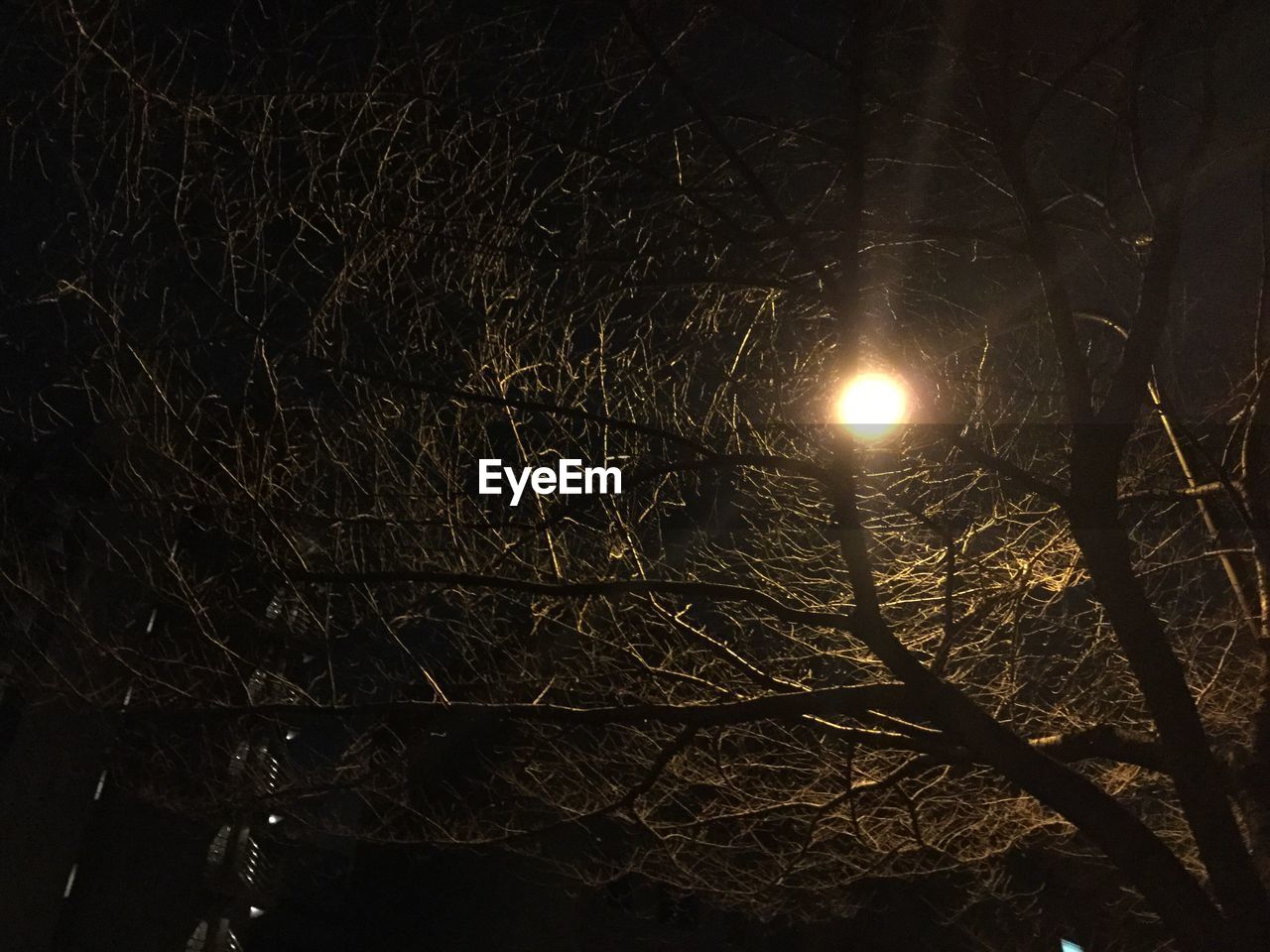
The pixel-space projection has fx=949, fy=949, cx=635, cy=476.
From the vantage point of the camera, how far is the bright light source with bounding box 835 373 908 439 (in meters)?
5.14

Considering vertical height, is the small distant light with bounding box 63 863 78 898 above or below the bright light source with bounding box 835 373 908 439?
below

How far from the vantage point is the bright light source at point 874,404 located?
514cm

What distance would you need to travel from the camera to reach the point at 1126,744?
4.57 m

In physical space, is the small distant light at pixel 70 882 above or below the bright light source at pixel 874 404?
below

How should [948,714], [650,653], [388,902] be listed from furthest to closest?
1. [388,902]
2. [650,653]
3. [948,714]

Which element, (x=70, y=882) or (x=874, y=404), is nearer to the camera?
(x=874, y=404)

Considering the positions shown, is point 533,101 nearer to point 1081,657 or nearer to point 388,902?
point 1081,657

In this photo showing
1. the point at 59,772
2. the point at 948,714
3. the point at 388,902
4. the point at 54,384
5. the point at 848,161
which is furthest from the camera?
the point at 388,902

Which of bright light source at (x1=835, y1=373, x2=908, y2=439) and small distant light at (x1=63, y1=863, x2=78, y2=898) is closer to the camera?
bright light source at (x1=835, y1=373, x2=908, y2=439)

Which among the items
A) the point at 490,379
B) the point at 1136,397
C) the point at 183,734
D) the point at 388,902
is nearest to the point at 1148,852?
the point at 1136,397

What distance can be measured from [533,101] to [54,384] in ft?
9.17

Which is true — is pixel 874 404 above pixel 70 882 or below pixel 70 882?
above

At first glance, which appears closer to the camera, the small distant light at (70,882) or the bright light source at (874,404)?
the bright light source at (874,404)

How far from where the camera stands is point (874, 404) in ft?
18.8
